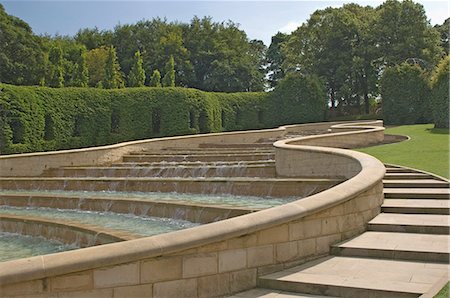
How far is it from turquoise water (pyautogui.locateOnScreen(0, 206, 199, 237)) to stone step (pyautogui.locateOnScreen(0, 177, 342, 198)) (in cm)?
205

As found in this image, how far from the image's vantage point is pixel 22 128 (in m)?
22.2

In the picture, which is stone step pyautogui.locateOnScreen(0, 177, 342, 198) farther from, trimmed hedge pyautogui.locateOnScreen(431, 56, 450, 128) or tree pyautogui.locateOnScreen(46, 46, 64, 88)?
tree pyautogui.locateOnScreen(46, 46, 64, 88)

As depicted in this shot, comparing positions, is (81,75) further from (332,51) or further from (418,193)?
(418,193)

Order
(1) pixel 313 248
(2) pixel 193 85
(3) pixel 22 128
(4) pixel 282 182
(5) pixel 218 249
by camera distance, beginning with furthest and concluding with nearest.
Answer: (2) pixel 193 85 → (3) pixel 22 128 → (4) pixel 282 182 → (1) pixel 313 248 → (5) pixel 218 249

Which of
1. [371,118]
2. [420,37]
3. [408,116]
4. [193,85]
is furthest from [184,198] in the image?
[193,85]

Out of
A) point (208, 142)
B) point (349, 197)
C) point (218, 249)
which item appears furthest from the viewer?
point (208, 142)

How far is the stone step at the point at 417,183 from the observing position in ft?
31.2

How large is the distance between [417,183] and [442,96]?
16.7 m

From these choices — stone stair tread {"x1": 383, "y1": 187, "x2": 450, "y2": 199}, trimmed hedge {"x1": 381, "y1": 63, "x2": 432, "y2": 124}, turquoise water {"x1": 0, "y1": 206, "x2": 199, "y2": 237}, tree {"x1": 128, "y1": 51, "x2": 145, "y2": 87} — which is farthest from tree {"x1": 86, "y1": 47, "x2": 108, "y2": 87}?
stone stair tread {"x1": 383, "y1": 187, "x2": 450, "y2": 199}

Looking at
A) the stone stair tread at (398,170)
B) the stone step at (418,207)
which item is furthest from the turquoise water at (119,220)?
the stone stair tread at (398,170)

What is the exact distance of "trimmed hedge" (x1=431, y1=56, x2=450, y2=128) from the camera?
24.1 metres

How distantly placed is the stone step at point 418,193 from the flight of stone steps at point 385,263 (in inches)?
25.0

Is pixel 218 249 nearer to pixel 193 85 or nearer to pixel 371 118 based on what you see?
pixel 371 118

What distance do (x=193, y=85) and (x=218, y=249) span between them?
155 feet
